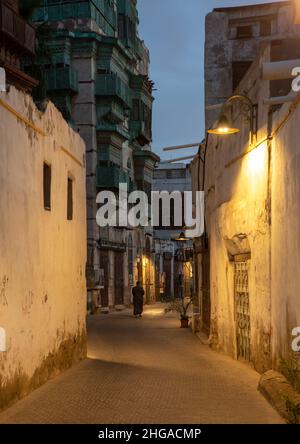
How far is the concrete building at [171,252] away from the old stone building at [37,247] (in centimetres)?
3051

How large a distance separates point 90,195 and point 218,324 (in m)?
18.3

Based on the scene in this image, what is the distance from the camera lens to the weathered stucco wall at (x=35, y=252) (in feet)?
29.6

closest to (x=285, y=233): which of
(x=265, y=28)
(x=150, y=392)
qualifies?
(x=150, y=392)

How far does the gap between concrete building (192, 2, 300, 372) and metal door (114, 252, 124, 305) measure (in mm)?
17798

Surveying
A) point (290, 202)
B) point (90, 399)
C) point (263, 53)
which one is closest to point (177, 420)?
point (90, 399)

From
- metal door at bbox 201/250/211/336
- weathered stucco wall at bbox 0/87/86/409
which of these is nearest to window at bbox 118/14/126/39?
metal door at bbox 201/250/211/336

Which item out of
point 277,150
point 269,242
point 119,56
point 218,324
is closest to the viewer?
point 277,150

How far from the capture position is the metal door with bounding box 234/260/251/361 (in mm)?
13195

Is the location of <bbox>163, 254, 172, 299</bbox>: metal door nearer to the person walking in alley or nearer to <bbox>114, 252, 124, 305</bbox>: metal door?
<bbox>114, 252, 124, 305</bbox>: metal door

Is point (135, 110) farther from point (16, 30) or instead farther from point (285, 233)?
point (285, 233)

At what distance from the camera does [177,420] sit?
8086mm

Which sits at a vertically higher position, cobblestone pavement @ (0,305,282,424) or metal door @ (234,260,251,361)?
metal door @ (234,260,251,361)

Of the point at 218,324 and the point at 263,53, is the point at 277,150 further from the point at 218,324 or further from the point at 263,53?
the point at 218,324

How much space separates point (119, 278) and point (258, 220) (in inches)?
1007
